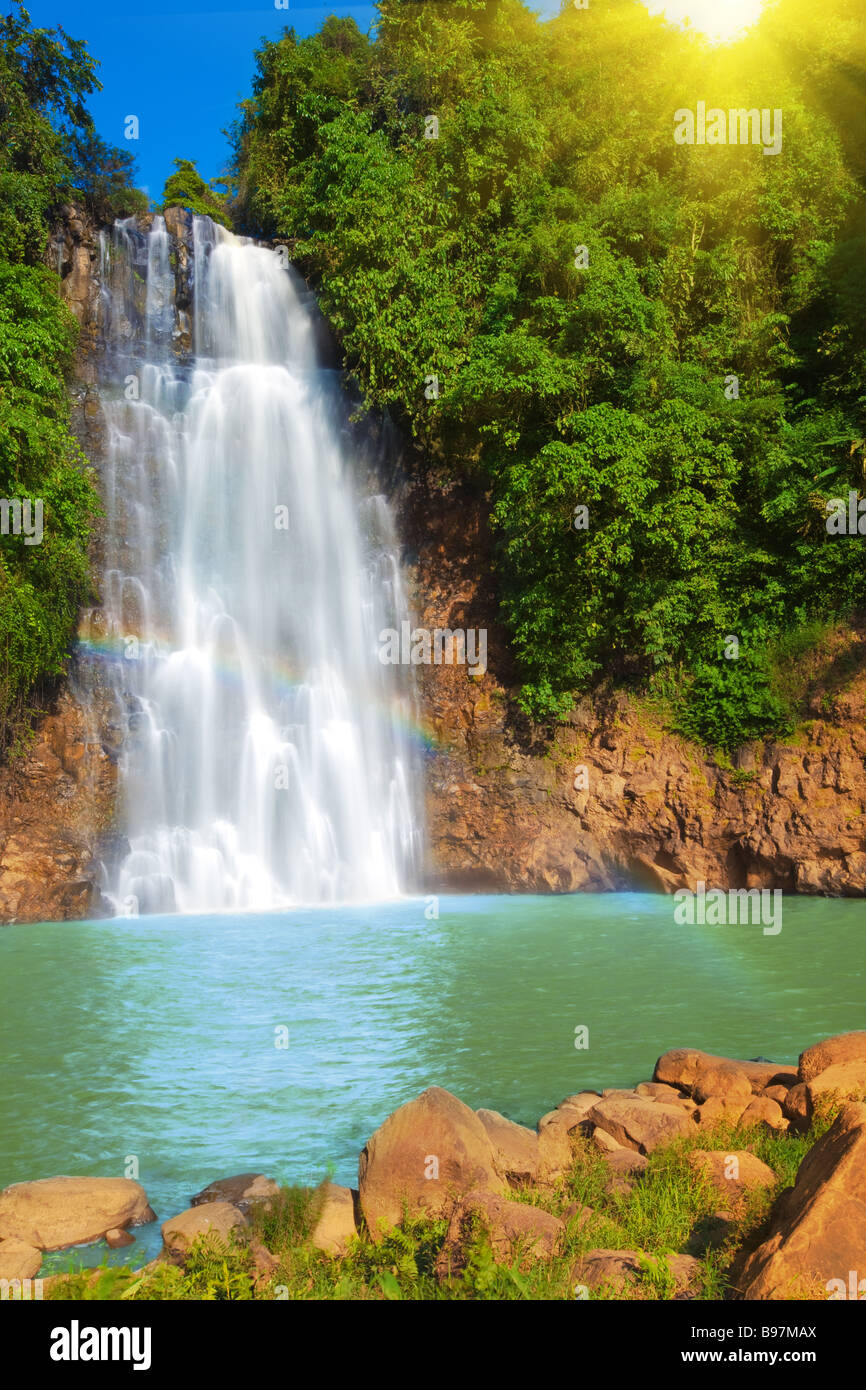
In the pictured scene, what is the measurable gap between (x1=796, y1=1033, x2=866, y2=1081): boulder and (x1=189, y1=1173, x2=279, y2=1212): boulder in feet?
13.1

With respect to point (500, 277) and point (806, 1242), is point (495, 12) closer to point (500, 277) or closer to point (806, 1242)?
point (500, 277)

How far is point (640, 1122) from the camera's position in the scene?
295 inches

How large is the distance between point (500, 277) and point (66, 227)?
420 inches

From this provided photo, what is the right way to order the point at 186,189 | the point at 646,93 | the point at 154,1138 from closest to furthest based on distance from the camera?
1. the point at 154,1138
2. the point at 646,93
3. the point at 186,189

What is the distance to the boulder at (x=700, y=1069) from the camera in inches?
332

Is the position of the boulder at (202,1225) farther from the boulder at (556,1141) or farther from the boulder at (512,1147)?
the boulder at (556,1141)

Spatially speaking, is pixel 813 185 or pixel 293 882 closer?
pixel 293 882

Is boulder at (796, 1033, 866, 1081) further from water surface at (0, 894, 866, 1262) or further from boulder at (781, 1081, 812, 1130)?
water surface at (0, 894, 866, 1262)

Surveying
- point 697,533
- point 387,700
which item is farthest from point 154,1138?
point 697,533

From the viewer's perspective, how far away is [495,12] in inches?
1241

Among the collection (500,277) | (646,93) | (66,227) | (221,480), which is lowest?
(221,480)

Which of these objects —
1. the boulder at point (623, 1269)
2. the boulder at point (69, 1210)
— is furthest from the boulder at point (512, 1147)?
the boulder at point (69, 1210)

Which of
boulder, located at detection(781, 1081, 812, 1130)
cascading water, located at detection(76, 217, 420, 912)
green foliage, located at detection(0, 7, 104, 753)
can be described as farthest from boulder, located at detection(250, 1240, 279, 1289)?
green foliage, located at detection(0, 7, 104, 753)

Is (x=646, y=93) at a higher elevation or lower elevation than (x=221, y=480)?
higher
